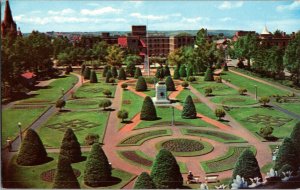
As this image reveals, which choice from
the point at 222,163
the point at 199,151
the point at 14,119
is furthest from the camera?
the point at 14,119

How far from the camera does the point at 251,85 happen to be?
41.7 meters

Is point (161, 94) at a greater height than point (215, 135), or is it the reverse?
point (161, 94)

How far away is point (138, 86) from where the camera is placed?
42000mm

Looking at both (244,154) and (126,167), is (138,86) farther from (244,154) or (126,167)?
(244,154)

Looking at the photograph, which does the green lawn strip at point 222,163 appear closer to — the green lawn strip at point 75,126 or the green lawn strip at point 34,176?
the green lawn strip at point 34,176

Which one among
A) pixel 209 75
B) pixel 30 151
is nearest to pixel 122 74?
pixel 209 75

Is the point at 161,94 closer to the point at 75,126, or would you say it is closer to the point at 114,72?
the point at 114,72

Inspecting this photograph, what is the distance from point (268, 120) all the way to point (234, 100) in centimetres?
689

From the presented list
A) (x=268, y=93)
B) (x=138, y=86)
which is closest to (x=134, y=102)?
(x=138, y=86)

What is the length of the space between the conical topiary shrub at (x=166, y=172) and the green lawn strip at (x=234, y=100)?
18517mm

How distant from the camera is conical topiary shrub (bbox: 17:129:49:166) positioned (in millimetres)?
23578

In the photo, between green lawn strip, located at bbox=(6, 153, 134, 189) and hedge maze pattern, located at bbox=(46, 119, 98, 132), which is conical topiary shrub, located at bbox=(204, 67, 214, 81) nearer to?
hedge maze pattern, located at bbox=(46, 119, 98, 132)

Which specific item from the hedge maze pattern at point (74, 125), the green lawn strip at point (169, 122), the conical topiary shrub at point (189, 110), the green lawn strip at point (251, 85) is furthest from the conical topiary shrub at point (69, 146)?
the green lawn strip at point (251, 85)

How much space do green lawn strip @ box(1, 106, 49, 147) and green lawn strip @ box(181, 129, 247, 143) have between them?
11.7 meters
